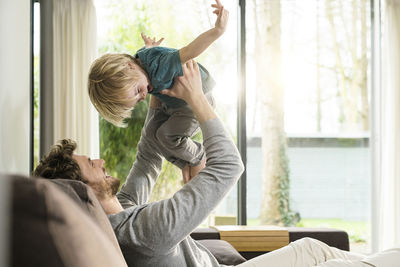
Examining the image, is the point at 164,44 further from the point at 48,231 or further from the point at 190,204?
the point at 48,231

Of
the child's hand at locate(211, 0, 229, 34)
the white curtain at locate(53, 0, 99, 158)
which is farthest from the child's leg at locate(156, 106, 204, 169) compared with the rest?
the white curtain at locate(53, 0, 99, 158)

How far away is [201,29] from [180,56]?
2.80 m

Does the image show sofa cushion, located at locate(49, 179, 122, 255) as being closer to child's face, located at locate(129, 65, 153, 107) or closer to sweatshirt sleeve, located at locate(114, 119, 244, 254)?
sweatshirt sleeve, located at locate(114, 119, 244, 254)

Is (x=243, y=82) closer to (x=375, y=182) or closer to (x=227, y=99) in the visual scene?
(x=227, y=99)

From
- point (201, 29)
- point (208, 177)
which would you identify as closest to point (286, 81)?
point (201, 29)

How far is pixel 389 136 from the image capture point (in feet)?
15.1

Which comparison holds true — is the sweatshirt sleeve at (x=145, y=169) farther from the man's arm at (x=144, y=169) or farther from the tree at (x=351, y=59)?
the tree at (x=351, y=59)

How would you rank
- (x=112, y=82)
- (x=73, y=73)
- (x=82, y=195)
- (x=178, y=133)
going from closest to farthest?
(x=82, y=195) → (x=112, y=82) → (x=178, y=133) → (x=73, y=73)

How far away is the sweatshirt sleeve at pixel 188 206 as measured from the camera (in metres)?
1.40

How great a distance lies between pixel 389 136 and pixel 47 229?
4.36m

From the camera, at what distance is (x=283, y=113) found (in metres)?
4.70

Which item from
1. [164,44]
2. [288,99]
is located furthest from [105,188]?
[288,99]

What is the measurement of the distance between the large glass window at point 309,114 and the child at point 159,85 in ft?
8.85

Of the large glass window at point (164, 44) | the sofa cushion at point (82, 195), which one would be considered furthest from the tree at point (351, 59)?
the sofa cushion at point (82, 195)
